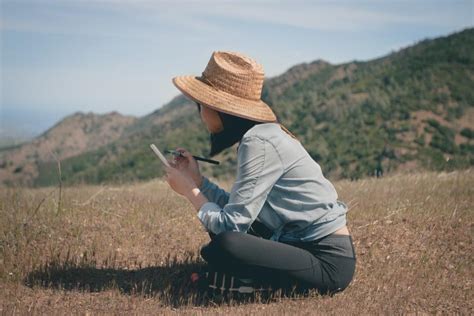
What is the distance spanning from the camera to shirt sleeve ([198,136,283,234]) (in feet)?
10.5

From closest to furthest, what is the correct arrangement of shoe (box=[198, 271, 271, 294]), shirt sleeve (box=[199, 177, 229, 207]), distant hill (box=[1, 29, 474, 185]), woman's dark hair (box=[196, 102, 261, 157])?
woman's dark hair (box=[196, 102, 261, 157]), shoe (box=[198, 271, 271, 294]), shirt sleeve (box=[199, 177, 229, 207]), distant hill (box=[1, 29, 474, 185])

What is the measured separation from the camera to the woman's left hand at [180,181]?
3.49 metres

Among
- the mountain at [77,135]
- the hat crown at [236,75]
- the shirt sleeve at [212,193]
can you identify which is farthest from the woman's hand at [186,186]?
the mountain at [77,135]

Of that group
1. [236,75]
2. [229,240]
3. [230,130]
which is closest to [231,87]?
[236,75]

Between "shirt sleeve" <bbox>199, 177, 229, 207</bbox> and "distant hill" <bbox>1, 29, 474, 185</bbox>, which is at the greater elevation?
"shirt sleeve" <bbox>199, 177, 229, 207</bbox>

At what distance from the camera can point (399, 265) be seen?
4480 mm

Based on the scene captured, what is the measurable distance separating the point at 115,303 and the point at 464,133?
1232 inches

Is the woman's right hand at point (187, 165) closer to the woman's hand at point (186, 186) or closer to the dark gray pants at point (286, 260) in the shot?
the woman's hand at point (186, 186)

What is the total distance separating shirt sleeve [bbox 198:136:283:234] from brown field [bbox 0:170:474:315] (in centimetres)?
70

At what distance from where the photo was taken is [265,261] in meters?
3.40

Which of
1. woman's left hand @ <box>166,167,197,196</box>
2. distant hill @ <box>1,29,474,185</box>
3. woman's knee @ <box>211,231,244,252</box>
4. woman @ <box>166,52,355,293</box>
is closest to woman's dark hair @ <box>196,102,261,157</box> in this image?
woman @ <box>166,52,355,293</box>

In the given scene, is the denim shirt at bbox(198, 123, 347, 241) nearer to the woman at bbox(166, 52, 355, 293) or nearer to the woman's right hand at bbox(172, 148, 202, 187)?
the woman at bbox(166, 52, 355, 293)

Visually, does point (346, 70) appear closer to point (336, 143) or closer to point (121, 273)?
point (336, 143)

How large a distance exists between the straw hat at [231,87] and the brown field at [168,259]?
1395 mm
